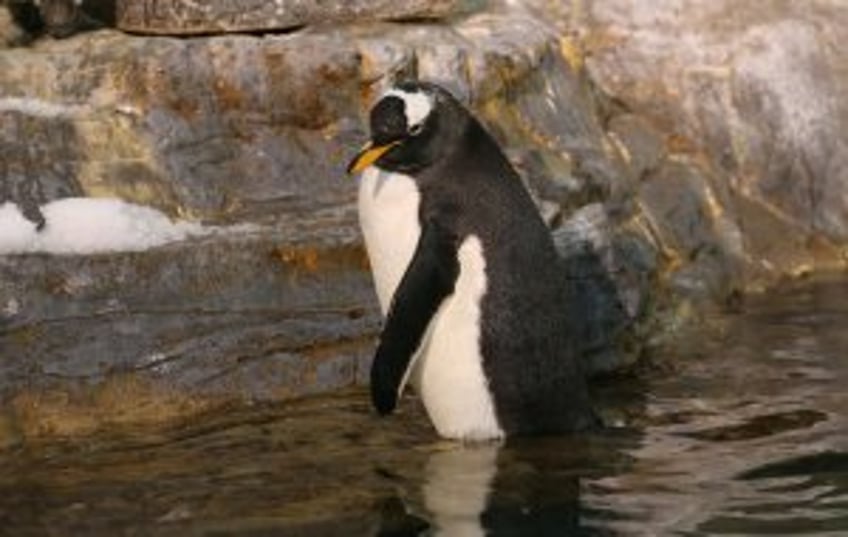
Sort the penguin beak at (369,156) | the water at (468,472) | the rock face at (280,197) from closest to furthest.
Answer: the water at (468,472)
the penguin beak at (369,156)
the rock face at (280,197)

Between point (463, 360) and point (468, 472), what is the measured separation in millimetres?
547

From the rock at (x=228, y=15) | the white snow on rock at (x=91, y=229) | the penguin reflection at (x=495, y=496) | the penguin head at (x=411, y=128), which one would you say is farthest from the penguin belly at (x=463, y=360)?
the rock at (x=228, y=15)

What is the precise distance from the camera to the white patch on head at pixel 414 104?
631 cm

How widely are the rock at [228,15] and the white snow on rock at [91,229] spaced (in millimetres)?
1019

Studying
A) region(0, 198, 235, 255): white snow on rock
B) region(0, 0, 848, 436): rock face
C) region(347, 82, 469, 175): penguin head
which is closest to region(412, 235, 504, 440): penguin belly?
region(347, 82, 469, 175): penguin head

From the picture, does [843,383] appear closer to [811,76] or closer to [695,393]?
[695,393]

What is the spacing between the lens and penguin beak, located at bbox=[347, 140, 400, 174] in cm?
622

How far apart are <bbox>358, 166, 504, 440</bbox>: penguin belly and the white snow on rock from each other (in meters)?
0.94

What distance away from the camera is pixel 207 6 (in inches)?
303

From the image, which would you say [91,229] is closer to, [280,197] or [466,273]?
[280,197]

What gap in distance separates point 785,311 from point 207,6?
2.92 m

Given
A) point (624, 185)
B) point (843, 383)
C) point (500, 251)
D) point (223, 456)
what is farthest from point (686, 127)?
point (223, 456)

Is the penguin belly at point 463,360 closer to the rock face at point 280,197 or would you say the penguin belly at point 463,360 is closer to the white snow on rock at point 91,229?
the rock face at point 280,197

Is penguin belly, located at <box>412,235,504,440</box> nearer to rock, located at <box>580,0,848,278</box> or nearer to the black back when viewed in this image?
the black back
